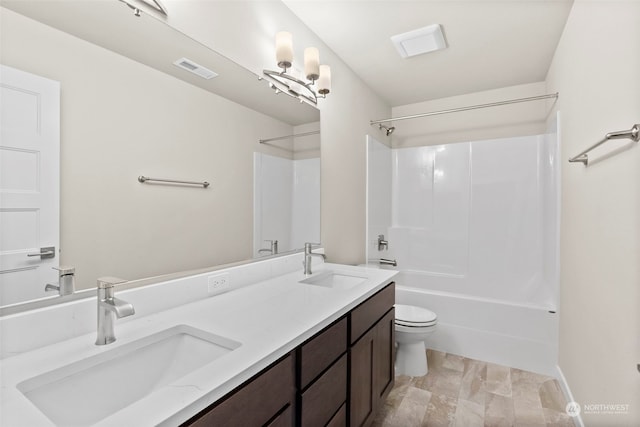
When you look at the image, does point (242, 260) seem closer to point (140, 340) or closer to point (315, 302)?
point (315, 302)

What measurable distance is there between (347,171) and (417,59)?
3.56ft

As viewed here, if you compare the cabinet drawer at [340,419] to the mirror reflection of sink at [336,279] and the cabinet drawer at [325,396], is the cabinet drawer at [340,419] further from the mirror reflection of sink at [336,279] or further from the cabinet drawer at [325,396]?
the mirror reflection of sink at [336,279]

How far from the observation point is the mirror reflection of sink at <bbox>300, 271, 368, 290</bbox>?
184cm

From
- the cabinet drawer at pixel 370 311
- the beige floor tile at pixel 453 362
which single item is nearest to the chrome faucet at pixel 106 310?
the cabinet drawer at pixel 370 311

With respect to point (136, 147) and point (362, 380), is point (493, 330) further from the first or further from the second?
point (136, 147)

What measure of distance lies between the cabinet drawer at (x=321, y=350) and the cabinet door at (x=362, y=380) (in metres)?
0.15

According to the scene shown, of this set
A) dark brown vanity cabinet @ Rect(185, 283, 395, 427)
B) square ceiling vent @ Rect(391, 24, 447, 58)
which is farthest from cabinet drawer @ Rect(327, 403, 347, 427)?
square ceiling vent @ Rect(391, 24, 447, 58)

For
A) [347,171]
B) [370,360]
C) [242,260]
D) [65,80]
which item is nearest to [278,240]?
[242,260]

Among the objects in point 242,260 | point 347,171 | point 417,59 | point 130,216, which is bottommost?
point 242,260

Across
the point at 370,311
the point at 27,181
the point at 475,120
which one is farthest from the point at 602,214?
the point at 27,181

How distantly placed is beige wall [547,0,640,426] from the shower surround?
0.45m

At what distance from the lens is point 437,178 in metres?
3.37

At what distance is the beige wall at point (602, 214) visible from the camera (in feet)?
3.72

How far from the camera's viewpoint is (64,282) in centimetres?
91
